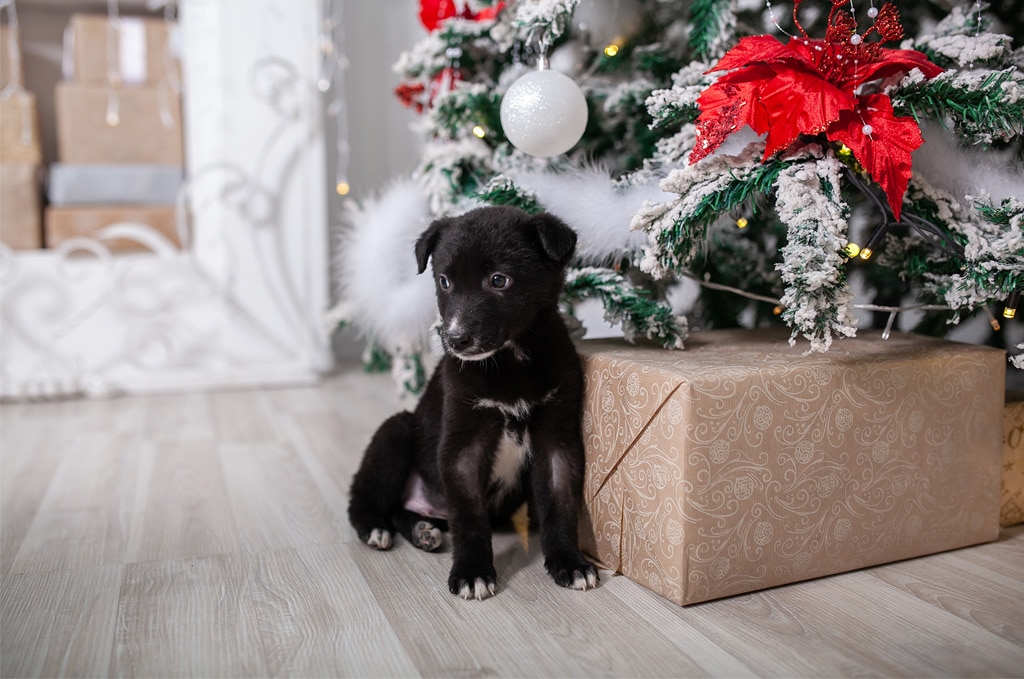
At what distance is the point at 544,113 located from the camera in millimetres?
1787

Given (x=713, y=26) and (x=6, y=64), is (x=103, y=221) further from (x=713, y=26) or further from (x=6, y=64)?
(x=713, y=26)

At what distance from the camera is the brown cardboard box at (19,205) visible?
3.32 meters

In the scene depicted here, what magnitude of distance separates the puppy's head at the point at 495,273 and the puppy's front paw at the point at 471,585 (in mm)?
391

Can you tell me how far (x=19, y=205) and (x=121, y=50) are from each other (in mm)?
726

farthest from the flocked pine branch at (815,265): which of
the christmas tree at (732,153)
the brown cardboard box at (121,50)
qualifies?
the brown cardboard box at (121,50)

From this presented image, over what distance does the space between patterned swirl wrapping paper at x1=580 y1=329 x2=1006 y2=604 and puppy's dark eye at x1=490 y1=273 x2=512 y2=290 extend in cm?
24

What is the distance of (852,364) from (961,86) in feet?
1.68

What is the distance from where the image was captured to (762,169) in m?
1.58

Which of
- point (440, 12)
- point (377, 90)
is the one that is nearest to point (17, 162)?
point (377, 90)

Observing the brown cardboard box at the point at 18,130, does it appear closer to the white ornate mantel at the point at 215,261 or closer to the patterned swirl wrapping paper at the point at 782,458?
the white ornate mantel at the point at 215,261

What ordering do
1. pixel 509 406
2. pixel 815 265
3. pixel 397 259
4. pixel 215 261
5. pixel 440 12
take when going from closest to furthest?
pixel 815 265
pixel 509 406
pixel 397 259
pixel 440 12
pixel 215 261

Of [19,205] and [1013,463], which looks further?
[19,205]

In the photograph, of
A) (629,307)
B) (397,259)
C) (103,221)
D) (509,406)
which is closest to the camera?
(509,406)

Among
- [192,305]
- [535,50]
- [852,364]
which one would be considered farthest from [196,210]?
[852,364]
